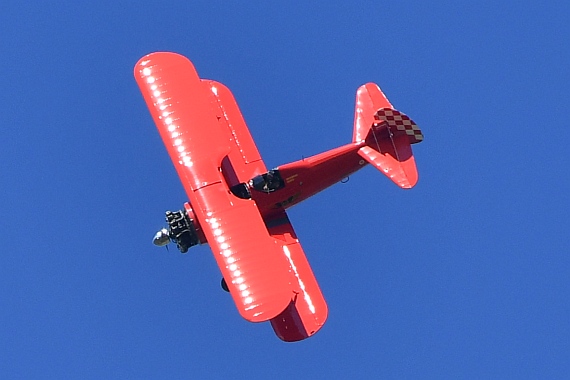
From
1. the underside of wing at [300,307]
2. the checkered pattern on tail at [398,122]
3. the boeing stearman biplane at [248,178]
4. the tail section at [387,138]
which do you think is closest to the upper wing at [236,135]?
the boeing stearman biplane at [248,178]

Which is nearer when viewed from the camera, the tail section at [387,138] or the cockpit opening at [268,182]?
the cockpit opening at [268,182]

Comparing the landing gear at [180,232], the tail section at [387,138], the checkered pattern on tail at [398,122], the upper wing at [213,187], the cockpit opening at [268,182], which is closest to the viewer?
the upper wing at [213,187]

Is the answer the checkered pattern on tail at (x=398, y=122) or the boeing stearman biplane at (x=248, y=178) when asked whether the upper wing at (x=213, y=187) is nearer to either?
the boeing stearman biplane at (x=248, y=178)

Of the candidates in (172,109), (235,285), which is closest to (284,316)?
(235,285)

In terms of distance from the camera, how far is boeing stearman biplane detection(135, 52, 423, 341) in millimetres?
28469

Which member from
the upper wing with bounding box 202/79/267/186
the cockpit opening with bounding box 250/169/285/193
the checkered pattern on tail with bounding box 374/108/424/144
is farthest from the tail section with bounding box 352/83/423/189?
the upper wing with bounding box 202/79/267/186

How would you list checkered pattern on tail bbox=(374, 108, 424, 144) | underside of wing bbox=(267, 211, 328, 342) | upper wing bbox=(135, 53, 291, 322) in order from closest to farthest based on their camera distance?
upper wing bbox=(135, 53, 291, 322) → underside of wing bbox=(267, 211, 328, 342) → checkered pattern on tail bbox=(374, 108, 424, 144)

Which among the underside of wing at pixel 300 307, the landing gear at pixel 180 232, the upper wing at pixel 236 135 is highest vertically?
the upper wing at pixel 236 135

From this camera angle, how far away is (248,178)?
32656 millimetres

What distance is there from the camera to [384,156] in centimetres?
3259

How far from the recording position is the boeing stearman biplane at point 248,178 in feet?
93.4

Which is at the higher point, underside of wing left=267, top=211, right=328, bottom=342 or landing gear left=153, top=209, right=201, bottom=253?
landing gear left=153, top=209, right=201, bottom=253

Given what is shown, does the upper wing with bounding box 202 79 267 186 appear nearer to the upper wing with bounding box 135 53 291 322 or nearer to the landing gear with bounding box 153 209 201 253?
the upper wing with bounding box 135 53 291 322

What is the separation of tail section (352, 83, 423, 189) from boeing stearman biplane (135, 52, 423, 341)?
0.11 ft
